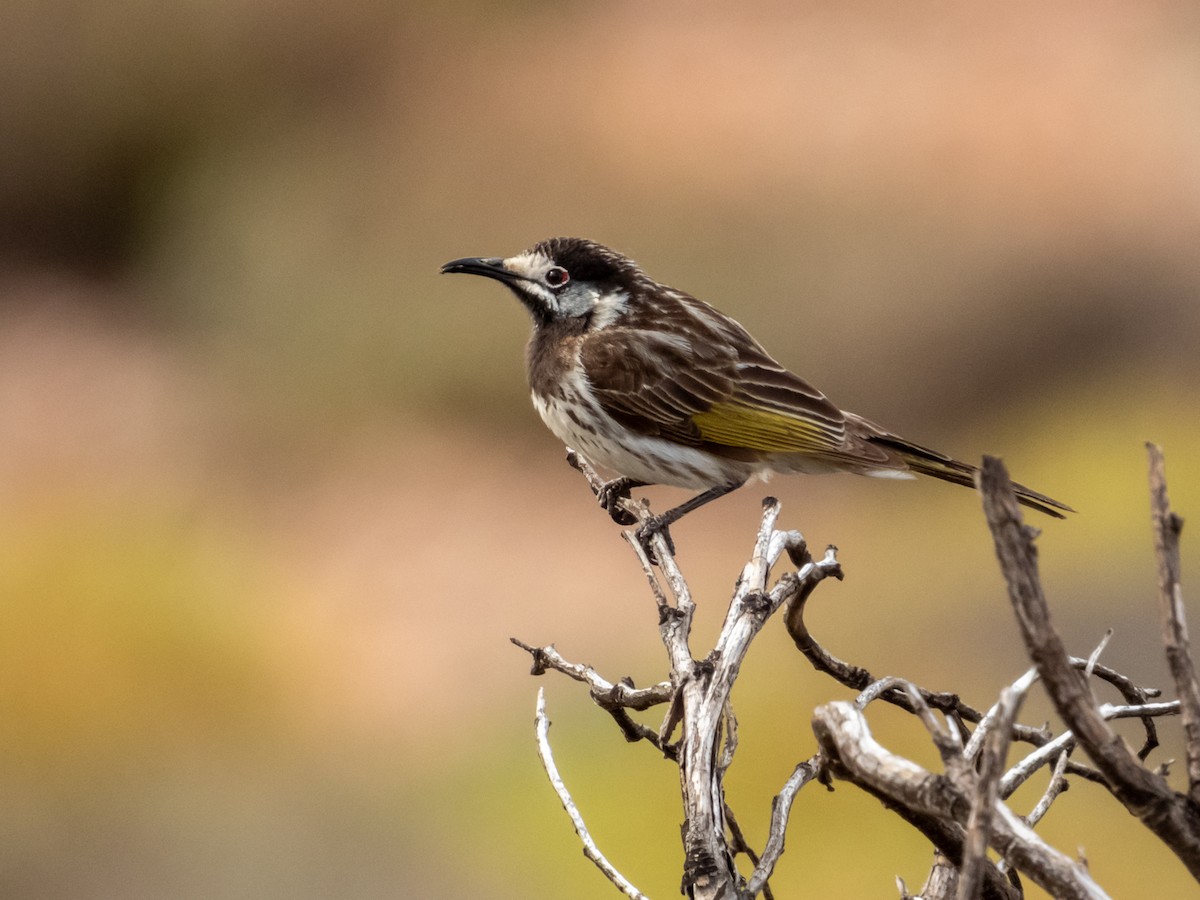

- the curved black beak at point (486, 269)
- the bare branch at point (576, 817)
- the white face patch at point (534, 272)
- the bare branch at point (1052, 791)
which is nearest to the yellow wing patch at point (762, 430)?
the white face patch at point (534, 272)

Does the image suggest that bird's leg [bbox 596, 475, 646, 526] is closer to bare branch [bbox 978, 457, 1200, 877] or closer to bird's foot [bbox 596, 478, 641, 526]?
bird's foot [bbox 596, 478, 641, 526]

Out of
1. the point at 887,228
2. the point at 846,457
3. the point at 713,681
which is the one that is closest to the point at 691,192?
the point at 887,228

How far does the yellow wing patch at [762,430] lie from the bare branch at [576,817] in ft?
9.90

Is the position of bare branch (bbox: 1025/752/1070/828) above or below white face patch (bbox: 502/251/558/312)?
below

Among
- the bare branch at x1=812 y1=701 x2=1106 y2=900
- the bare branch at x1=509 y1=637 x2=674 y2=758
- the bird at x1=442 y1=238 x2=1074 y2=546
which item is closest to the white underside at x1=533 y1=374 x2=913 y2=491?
the bird at x1=442 y1=238 x2=1074 y2=546

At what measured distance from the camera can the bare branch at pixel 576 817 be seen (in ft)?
Result: 8.19

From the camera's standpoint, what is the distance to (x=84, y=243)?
61.1 ft

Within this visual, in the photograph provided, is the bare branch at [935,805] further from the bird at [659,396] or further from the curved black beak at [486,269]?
the curved black beak at [486,269]

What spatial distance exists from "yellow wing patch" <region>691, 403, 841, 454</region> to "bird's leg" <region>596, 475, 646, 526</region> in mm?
365

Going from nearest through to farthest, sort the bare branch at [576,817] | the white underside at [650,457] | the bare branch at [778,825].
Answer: the bare branch at [778,825] < the bare branch at [576,817] < the white underside at [650,457]

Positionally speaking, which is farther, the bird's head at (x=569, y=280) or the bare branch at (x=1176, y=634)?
the bird's head at (x=569, y=280)

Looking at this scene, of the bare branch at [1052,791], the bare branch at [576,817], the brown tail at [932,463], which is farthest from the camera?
the brown tail at [932,463]

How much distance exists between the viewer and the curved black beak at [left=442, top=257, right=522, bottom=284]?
6.24 meters

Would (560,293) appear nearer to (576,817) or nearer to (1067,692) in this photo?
(576,817)
